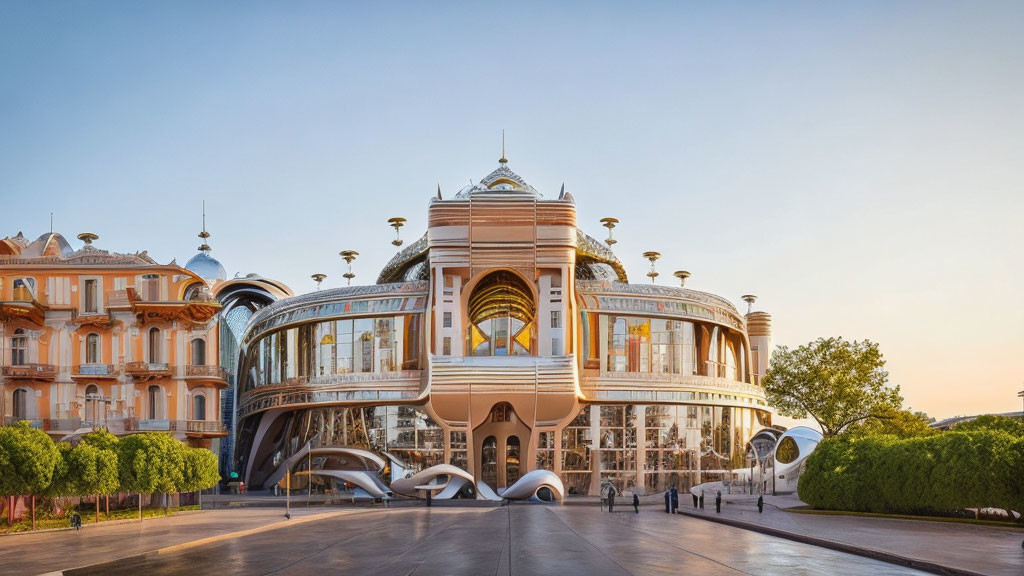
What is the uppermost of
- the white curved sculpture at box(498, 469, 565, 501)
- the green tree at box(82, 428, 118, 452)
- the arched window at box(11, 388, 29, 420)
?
the arched window at box(11, 388, 29, 420)

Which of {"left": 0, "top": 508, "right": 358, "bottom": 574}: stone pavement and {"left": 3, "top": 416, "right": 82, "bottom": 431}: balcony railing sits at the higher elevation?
{"left": 3, "top": 416, "right": 82, "bottom": 431}: balcony railing

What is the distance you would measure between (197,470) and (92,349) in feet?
56.1

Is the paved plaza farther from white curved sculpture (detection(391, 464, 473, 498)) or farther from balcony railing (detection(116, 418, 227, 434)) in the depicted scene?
white curved sculpture (detection(391, 464, 473, 498))

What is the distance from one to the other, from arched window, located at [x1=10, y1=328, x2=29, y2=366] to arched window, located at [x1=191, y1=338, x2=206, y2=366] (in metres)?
9.86

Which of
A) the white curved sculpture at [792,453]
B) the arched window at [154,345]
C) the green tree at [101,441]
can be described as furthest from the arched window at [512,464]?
the green tree at [101,441]

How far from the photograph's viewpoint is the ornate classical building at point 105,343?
64875 millimetres

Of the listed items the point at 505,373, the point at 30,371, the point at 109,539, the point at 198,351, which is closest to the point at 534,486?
the point at 505,373

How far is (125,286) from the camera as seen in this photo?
221 ft

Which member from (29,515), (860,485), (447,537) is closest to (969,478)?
(860,485)

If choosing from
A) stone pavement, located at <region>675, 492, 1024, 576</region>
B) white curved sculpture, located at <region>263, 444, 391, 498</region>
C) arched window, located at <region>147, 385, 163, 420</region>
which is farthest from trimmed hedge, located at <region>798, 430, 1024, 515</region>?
arched window, located at <region>147, 385, 163, 420</region>

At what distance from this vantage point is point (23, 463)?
40781mm

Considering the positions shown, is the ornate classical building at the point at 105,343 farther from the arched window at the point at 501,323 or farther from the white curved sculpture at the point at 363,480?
the arched window at the point at 501,323

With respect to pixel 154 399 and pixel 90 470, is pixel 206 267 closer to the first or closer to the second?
pixel 154 399

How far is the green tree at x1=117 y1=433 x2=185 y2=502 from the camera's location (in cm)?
4906
